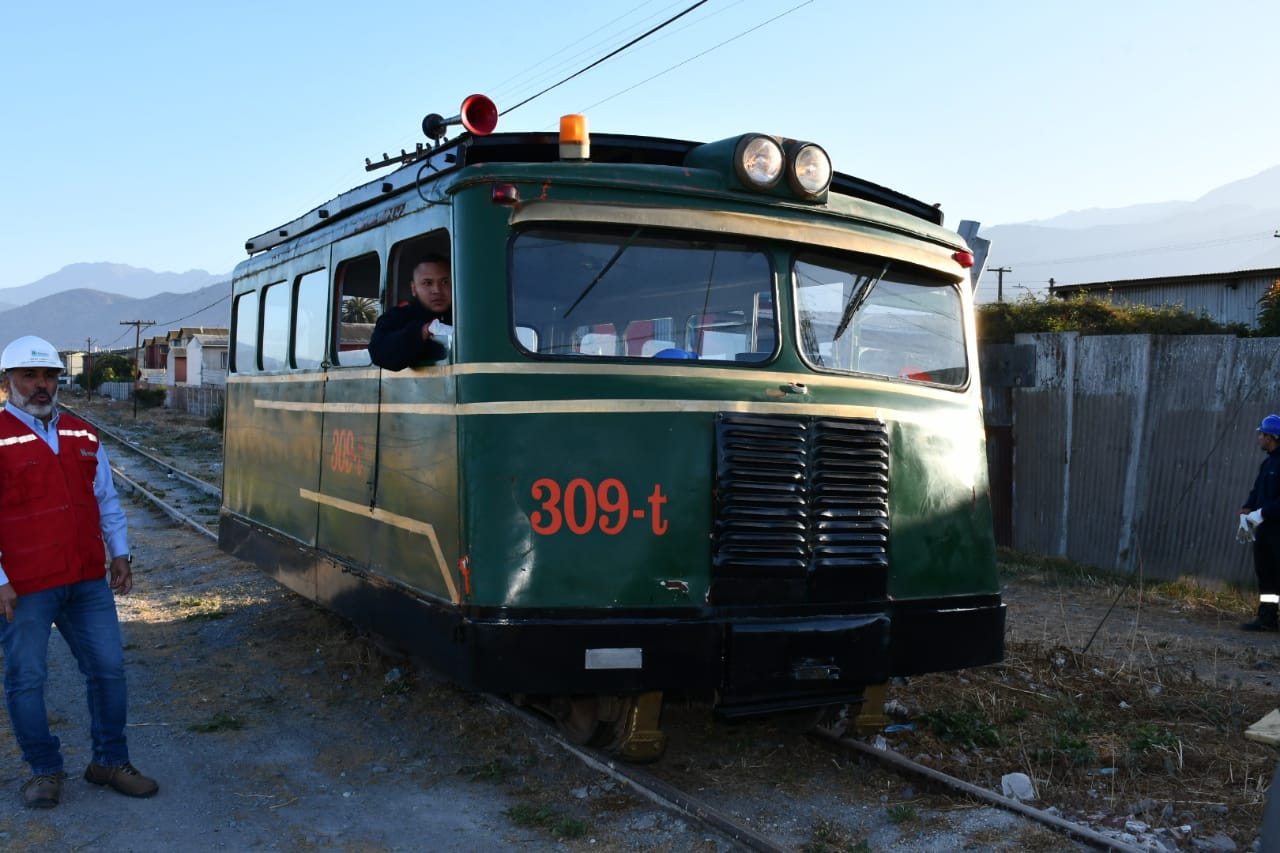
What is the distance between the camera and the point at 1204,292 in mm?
33500

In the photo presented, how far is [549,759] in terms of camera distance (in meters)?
5.45

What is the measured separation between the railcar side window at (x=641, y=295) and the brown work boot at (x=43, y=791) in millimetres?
2789

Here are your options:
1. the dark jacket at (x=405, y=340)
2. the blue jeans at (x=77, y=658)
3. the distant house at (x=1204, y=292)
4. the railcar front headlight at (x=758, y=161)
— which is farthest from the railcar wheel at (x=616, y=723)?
the distant house at (x=1204, y=292)

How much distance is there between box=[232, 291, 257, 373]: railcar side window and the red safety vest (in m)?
3.15

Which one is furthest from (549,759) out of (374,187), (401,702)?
(374,187)

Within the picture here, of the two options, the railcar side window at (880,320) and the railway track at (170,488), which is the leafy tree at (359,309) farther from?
the railway track at (170,488)

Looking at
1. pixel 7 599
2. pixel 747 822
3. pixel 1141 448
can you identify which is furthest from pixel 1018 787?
pixel 1141 448

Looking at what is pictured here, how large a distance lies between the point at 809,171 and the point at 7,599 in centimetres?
381

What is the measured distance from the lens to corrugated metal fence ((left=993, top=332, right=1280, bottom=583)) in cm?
988

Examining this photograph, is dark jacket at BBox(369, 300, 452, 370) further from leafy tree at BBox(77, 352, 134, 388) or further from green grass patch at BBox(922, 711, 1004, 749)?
leafy tree at BBox(77, 352, 134, 388)

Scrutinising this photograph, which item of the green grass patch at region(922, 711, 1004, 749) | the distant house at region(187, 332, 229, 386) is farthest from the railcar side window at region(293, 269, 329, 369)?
A: the distant house at region(187, 332, 229, 386)

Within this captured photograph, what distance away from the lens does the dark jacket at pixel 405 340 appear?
4996 mm

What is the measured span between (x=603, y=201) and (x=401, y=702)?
3345 millimetres

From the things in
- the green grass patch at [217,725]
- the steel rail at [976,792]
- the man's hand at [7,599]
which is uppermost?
the man's hand at [7,599]
